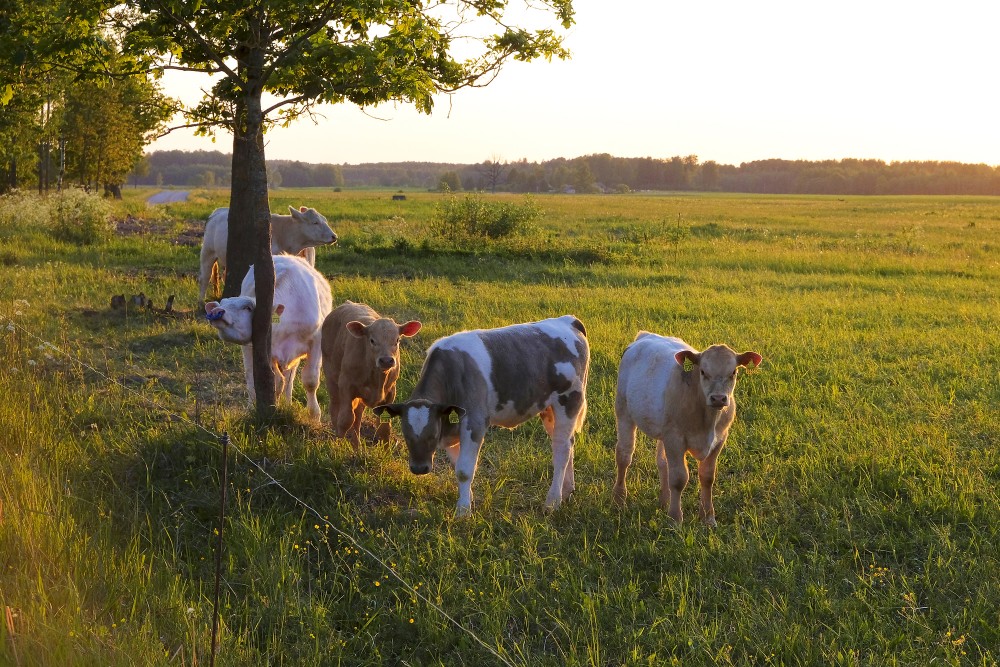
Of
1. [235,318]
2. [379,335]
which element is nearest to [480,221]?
[235,318]

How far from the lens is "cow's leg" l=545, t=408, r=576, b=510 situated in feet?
22.0

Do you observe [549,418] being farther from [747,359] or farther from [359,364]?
[747,359]

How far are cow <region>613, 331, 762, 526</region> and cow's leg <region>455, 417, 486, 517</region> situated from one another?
1.28 m

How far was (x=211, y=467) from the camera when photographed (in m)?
6.69

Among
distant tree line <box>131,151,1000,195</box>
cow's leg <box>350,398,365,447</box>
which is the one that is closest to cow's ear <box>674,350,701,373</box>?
cow's leg <box>350,398,365,447</box>

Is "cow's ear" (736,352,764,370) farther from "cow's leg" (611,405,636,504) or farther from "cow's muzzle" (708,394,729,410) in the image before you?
"cow's leg" (611,405,636,504)

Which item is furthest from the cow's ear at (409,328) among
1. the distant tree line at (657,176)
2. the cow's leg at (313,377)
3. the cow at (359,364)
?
the distant tree line at (657,176)

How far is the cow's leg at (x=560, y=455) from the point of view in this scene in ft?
22.0

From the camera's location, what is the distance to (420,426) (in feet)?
20.0

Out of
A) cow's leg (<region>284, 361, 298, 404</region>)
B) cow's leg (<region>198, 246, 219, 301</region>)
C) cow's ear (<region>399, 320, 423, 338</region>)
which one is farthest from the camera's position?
cow's leg (<region>198, 246, 219, 301</region>)

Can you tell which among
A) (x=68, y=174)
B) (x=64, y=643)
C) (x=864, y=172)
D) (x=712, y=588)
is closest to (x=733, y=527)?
(x=712, y=588)

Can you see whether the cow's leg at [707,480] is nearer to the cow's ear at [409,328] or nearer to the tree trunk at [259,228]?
the cow's ear at [409,328]

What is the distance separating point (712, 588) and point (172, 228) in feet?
100

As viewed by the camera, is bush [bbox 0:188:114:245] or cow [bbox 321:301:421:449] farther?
bush [bbox 0:188:114:245]
